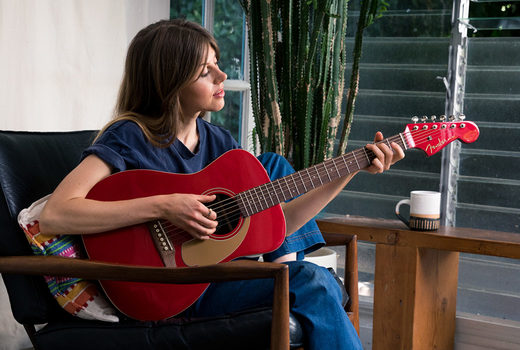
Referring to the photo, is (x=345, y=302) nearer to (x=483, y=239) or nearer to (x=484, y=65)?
(x=483, y=239)

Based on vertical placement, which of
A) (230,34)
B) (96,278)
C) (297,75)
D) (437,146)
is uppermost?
(230,34)

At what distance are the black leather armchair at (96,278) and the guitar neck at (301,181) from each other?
288 millimetres

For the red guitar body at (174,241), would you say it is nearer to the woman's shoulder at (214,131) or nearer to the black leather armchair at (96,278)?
the black leather armchair at (96,278)

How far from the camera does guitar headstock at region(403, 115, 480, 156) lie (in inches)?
66.3

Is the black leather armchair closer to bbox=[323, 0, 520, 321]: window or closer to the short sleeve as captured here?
the short sleeve

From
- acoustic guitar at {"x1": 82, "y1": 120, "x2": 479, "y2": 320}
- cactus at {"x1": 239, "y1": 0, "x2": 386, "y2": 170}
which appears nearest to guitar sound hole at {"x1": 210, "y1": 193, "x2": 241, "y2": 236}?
acoustic guitar at {"x1": 82, "y1": 120, "x2": 479, "y2": 320}

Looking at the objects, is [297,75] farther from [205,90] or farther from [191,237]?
[191,237]

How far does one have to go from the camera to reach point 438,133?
1.70 m

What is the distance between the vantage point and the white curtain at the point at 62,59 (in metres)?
1.97

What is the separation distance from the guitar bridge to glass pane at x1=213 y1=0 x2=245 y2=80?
5.86 ft

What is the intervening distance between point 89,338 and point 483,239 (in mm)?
1263

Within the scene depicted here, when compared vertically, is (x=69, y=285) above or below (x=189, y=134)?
below

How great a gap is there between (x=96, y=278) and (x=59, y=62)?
1.10 m

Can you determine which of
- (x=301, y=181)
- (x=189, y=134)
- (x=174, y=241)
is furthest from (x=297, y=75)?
(x=174, y=241)
